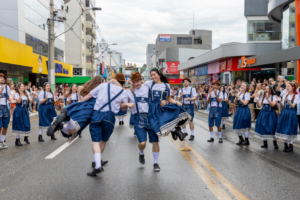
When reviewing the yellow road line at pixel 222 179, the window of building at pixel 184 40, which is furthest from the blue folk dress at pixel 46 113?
the window of building at pixel 184 40

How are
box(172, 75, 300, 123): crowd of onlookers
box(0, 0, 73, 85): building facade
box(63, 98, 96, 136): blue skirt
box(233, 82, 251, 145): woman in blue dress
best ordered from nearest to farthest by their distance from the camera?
box(63, 98, 96, 136): blue skirt < box(233, 82, 251, 145): woman in blue dress < box(172, 75, 300, 123): crowd of onlookers < box(0, 0, 73, 85): building facade

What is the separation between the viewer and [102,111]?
5637 mm

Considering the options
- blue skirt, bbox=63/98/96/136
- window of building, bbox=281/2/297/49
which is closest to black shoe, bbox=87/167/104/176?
blue skirt, bbox=63/98/96/136

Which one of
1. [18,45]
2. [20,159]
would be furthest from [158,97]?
[18,45]

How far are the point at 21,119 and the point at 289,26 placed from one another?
20652mm

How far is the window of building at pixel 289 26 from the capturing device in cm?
2211

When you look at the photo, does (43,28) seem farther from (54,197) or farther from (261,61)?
(54,197)

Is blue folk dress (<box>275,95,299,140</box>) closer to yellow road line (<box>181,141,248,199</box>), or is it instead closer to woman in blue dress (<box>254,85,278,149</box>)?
woman in blue dress (<box>254,85,278,149</box>)

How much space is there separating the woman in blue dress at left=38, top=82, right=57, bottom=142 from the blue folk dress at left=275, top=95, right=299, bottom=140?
22.5 feet

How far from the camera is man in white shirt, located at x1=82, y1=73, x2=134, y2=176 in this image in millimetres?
5615

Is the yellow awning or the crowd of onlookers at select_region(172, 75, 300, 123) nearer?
the crowd of onlookers at select_region(172, 75, 300, 123)

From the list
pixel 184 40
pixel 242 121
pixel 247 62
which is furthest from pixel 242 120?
pixel 184 40

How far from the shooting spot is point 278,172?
19.9ft

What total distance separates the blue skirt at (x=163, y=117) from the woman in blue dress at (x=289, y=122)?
3.46 meters
